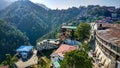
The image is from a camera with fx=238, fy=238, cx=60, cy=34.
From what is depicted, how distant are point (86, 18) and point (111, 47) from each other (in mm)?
90501

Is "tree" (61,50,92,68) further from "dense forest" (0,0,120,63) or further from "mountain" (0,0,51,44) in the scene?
"mountain" (0,0,51,44)

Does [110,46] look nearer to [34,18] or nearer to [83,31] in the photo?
[83,31]

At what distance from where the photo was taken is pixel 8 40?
104m

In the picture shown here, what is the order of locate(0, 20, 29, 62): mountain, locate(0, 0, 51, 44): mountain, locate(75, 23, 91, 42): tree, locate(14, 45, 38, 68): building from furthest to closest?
locate(0, 0, 51, 44): mountain
locate(0, 20, 29, 62): mountain
locate(14, 45, 38, 68): building
locate(75, 23, 91, 42): tree

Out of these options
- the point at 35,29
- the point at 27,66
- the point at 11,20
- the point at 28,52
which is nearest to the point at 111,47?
the point at 27,66

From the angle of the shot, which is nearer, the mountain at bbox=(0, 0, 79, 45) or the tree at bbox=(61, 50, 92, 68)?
the tree at bbox=(61, 50, 92, 68)

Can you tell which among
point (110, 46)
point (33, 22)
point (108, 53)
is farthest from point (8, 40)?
point (110, 46)

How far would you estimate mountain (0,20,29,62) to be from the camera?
96.7 m

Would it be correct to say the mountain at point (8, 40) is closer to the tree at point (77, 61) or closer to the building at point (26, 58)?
the building at point (26, 58)

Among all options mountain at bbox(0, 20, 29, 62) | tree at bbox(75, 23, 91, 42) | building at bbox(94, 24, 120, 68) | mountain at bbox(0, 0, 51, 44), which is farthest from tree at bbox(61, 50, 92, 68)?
mountain at bbox(0, 0, 51, 44)

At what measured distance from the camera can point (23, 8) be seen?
599ft

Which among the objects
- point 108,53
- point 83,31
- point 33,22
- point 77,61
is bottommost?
point 33,22

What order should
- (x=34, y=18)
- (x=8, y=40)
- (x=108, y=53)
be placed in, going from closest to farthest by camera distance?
(x=108, y=53) < (x=8, y=40) < (x=34, y=18)

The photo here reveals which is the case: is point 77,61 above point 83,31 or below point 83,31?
below
